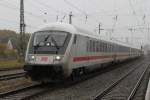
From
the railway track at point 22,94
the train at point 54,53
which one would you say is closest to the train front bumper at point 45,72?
the train at point 54,53

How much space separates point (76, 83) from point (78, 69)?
29.9 inches

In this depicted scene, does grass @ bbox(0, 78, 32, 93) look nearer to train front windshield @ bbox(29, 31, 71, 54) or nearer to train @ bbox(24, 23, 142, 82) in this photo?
train @ bbox(24, 23, 142, 82)

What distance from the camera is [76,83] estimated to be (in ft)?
56.7

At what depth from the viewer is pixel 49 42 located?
1521 centimetres

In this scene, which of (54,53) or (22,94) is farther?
(54,53)

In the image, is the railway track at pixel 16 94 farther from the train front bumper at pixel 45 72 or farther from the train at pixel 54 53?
the train at pixel 54 53

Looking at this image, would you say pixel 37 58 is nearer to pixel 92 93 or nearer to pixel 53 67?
pixel 53 67

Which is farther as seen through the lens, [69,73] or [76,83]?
[76,83]

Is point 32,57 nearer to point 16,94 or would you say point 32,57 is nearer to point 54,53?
point 54,53

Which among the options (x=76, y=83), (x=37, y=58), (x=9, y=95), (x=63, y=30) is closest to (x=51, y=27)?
(x=63, y=30)

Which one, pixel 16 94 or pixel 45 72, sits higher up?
pixel 45 72

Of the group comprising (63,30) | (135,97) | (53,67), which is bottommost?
(135,97)

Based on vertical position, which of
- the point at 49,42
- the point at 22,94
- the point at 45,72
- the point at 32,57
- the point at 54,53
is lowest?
the point at 22,94

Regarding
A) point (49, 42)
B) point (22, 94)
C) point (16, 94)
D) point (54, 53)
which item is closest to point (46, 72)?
point (54, 53)
